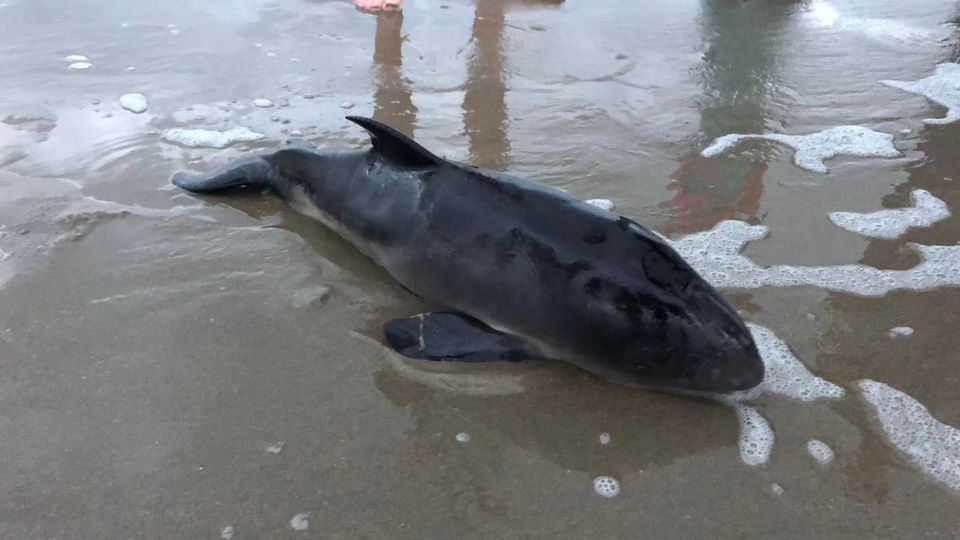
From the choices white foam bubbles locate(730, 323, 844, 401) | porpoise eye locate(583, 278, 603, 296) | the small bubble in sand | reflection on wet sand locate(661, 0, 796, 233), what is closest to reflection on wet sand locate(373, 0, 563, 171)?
reflection on wet sand locate(661, 0, 796, 233)

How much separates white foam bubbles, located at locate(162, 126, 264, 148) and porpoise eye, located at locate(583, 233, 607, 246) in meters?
3.10

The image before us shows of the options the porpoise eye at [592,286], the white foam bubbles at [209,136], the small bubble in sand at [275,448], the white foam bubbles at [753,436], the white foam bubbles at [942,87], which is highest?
the white foam bubbles at [942,87]

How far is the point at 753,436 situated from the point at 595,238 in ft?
3.29

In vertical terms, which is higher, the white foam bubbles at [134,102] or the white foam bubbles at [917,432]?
the white foam bubbles at [917,432]

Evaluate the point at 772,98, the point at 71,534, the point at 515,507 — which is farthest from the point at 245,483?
the point at 772,98

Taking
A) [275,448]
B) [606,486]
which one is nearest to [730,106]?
[606,486]

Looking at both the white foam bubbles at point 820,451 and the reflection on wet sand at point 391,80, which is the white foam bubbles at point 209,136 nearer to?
the reflection on wet sand at point 391,80

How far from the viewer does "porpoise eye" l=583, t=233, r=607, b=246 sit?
10.2ft

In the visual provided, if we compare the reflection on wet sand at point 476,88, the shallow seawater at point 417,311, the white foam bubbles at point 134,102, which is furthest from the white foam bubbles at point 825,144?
the white foam bubbles at point 134,102

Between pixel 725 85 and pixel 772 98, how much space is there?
0.46 metres

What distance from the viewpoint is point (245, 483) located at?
2586 millimetres

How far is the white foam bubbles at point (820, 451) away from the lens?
2.71 metres

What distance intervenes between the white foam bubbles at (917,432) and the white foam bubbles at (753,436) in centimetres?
45

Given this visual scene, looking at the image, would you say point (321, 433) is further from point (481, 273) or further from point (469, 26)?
point (469, 26)
